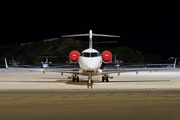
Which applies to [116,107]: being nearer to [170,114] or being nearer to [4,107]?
[170,114]

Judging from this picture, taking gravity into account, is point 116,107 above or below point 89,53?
below

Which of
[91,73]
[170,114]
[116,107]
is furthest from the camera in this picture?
[91,73]

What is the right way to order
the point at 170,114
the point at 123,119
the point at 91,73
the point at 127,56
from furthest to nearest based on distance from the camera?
the point at 127,56
the point at 91,73
the point at 170,114
the point at 123,119

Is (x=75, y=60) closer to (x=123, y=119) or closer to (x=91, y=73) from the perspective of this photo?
(x=91, y=73)

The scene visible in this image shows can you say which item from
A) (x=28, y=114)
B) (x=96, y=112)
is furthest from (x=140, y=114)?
(x=28, y=114)

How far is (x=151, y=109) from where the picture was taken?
8.94m

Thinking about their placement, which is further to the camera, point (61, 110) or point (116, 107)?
point (116, 107)

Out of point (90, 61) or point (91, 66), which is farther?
point (90, 61)

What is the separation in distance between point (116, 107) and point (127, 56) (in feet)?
510

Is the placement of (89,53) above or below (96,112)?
above

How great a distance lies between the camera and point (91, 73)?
2148 centimetres

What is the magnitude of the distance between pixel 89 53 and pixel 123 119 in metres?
14.6

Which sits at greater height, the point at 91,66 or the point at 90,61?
Answer: the point at 90,61

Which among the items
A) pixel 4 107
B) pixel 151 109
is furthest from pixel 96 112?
pixel 4 107
